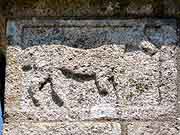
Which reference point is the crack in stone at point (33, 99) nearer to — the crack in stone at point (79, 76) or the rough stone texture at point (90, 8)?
the crack in stone at point (79, 76)

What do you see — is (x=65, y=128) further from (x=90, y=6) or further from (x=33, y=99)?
(x=90, y=6)

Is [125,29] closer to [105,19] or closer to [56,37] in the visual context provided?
[105,19]

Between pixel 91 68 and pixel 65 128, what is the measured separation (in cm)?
32

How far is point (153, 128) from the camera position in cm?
362

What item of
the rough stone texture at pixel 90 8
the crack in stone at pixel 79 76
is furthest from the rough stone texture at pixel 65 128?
the rough stone texture at pixel 90 8

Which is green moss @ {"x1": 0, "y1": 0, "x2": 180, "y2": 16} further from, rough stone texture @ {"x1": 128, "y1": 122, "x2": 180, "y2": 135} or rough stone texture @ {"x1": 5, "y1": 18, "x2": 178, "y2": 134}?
rough stone texture @ {"x1": 128, "y1": 122, "x2": 180, "y2": 135}

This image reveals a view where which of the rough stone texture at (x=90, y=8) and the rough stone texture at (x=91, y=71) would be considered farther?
the rough stone texture at (x=90, y=8)

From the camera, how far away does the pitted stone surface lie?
3660 mm

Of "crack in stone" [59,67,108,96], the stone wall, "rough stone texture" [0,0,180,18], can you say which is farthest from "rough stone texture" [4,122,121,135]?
"rough stone texture" [0,0,180,18]

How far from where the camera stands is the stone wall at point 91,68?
365 cm

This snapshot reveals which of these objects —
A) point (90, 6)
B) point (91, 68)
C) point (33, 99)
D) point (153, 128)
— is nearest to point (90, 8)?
point (90, 6)

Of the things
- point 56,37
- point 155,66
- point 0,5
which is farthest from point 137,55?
point 0,5

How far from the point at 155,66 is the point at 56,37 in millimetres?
518

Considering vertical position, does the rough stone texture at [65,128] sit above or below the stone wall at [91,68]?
below
